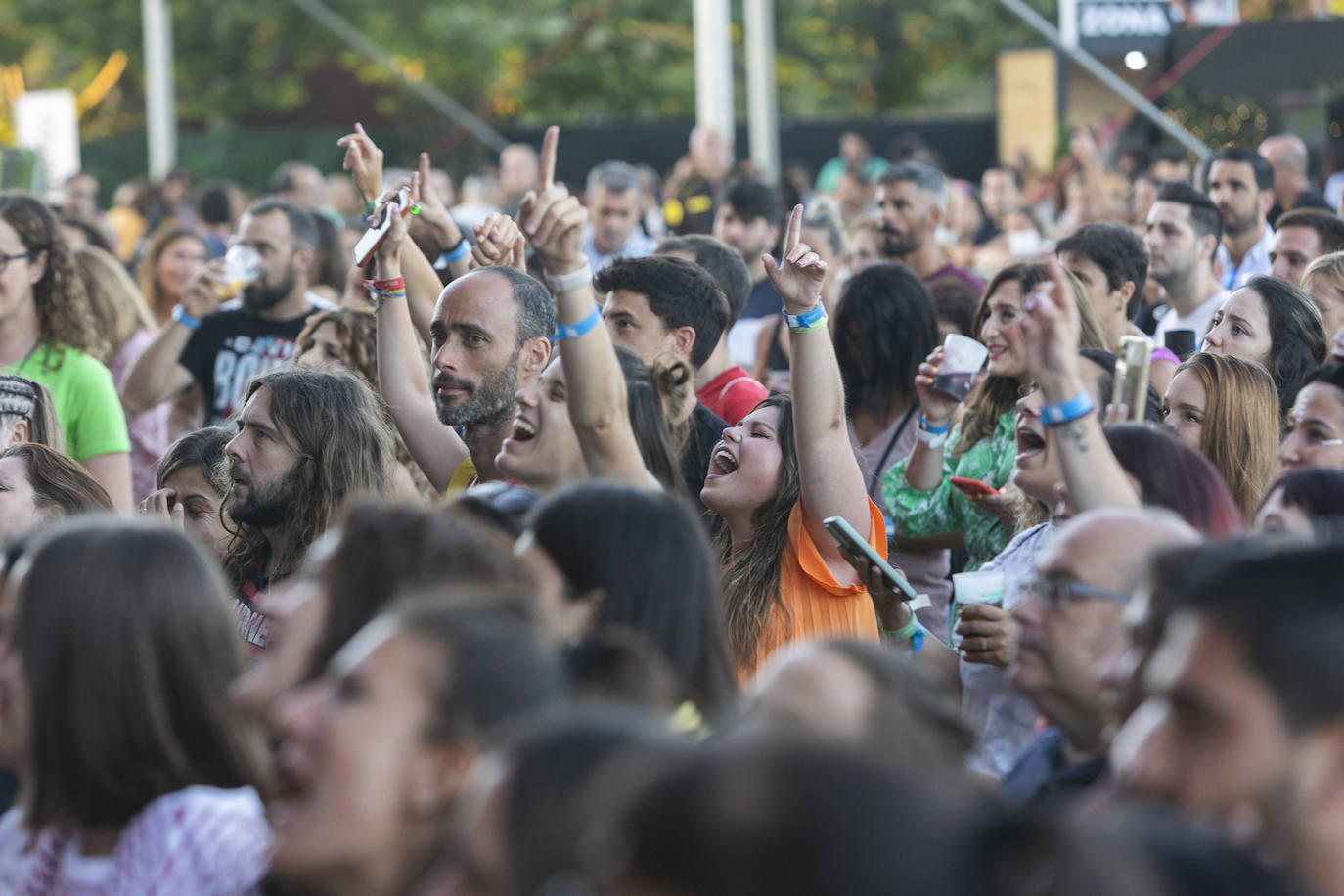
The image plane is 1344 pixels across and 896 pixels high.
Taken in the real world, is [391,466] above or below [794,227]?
below

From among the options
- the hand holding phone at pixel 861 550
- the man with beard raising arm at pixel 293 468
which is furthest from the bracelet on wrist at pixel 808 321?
the man with beard raising arm at pixel 293 468

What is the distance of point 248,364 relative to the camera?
6344 millimetres

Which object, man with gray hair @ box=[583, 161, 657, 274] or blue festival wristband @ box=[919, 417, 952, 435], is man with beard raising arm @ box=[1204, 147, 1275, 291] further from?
blue festival wristband @ box=[919, 417, 952, 435]

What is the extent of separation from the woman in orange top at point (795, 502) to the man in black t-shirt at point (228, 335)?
2660 mm

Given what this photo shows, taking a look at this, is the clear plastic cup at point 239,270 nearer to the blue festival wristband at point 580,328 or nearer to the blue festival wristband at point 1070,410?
the blue festival wristband at point 580,328

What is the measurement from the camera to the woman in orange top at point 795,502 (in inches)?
151

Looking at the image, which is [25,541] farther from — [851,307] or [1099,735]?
[851,307]

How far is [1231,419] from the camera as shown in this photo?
4262mm

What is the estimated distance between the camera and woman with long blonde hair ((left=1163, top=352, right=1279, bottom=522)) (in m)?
4.23

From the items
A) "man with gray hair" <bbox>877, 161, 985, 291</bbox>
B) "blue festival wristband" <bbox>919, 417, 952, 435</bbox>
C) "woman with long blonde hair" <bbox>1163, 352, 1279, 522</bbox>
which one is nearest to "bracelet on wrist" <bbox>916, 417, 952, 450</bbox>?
"blue festival wristband" <bbox>919, 417, 952, 435</bbox>

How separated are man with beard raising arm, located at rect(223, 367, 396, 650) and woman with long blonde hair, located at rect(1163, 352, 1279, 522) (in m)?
2.08

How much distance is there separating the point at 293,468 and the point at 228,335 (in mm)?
2402

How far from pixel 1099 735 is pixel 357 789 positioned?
1.22 m

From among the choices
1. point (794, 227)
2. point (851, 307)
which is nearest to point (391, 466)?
point (794, 227)
